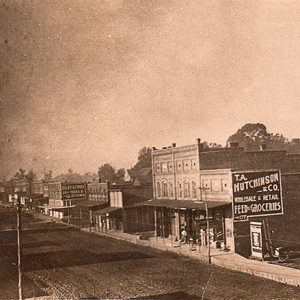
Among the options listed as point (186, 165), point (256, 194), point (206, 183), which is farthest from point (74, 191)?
point (256, 194)

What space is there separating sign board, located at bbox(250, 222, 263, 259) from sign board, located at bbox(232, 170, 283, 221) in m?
1.54

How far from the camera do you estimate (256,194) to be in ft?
111

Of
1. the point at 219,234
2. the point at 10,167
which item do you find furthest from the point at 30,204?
the point at 10,167

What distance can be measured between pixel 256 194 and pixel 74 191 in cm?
4451

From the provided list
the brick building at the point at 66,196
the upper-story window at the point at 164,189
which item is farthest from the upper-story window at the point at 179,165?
the brick building at the point at 66,196

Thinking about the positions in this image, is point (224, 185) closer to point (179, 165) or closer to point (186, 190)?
point (186, 190)

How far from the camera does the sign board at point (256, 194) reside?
1329 inches

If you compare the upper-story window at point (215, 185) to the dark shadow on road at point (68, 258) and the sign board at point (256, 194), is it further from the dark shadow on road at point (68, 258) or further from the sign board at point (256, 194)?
the dark shadow on road at point (68, 258)

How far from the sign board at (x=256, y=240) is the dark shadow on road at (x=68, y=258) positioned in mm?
7708

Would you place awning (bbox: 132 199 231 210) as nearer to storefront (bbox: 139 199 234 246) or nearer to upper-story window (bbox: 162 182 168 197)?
storefront (bbox: 139 199 234 246)

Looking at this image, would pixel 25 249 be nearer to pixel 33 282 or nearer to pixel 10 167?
pixel 33 282

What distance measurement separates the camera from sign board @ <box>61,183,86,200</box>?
239 feet

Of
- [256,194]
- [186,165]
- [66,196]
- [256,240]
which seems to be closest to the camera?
[256,240]

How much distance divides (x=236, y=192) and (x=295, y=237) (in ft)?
20.2
